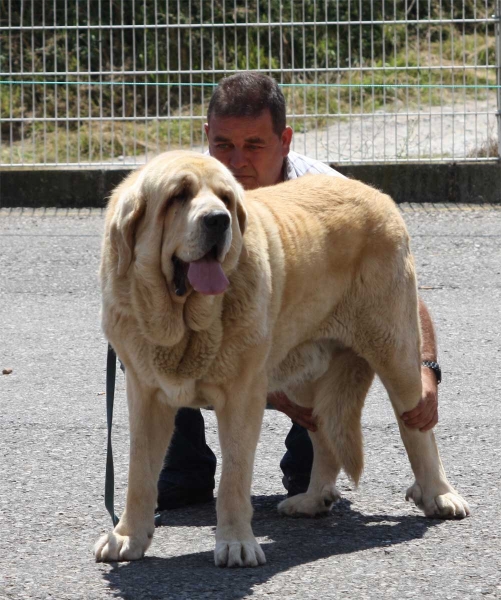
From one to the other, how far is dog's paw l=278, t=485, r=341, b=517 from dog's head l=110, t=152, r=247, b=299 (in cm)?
113

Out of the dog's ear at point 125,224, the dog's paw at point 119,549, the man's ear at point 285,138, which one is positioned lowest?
the dog's paw at point 119,549

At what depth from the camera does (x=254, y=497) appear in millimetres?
4488

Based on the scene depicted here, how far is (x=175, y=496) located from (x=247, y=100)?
1666 millimetres

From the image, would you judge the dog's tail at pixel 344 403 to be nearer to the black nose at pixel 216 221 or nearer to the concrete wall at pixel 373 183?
the black nose at pixel 216 221

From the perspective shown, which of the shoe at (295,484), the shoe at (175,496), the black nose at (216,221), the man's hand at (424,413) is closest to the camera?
the black nose at (216,221)

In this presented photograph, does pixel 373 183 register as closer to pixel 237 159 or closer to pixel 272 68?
pixel 272 68

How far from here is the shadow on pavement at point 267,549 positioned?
3.39 m

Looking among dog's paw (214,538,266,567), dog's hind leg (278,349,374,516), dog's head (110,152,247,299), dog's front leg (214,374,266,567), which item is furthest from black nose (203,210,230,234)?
dog's hind leg (278,349,374,516)

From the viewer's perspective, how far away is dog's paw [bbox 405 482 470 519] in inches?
163

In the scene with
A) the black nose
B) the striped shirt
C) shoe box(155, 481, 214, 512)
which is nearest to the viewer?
the black nose

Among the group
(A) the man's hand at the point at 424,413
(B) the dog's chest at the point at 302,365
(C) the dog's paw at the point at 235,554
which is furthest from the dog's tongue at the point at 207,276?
(A) the man's hand at the point at 424,413

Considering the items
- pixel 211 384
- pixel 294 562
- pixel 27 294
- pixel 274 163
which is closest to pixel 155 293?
pixel 211 384

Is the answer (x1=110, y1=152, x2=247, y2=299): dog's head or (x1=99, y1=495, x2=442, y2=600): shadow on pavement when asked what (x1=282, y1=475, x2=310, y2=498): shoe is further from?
(x1=110, y1=152, x2=247, y2=299): dog's head

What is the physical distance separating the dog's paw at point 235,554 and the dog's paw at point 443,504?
2.87 ft
